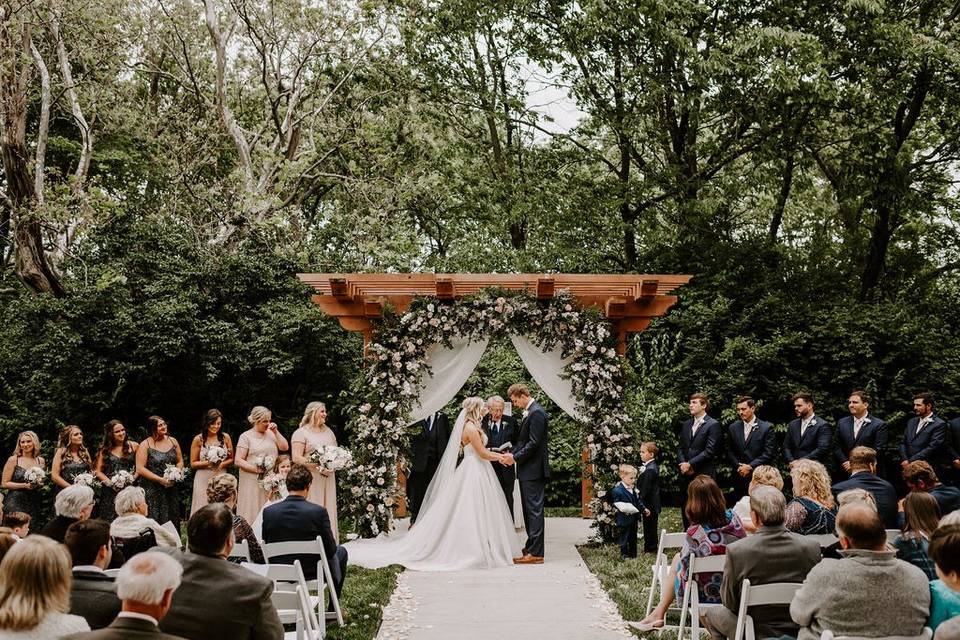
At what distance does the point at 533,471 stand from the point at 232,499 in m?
4.27

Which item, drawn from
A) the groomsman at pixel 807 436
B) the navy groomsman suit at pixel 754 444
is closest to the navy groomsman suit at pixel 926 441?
the groomsman at pixel 807 436

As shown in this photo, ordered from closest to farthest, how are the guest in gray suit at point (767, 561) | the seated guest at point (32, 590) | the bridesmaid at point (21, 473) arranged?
1. the seated guest at point (32, 590)
2. the guest in gray suit at point (767, 561)
3. the bridesmaid at point (21, 473)

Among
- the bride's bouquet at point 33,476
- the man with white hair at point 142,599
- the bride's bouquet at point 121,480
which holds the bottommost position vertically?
the bride's bouquet at point 121,480

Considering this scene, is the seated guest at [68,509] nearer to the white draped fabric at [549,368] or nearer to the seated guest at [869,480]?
the seated guest at [869,480]

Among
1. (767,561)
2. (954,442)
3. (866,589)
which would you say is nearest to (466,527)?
(767,561)

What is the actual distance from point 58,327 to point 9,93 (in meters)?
3.37

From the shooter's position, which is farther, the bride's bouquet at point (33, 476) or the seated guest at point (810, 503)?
the bride's bouquet at point (33, 476)

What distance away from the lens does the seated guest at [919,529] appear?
4.84 meters

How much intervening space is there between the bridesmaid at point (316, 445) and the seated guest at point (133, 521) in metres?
3.52

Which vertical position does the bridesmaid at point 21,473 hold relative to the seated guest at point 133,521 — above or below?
below

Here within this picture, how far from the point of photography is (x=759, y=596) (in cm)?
437

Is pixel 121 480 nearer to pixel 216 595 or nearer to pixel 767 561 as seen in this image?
pixel 216 595

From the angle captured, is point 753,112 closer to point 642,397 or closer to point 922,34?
point 922,34

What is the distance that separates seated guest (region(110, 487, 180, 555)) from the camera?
5117 mm
